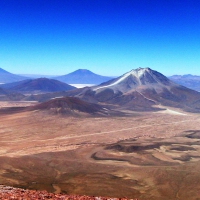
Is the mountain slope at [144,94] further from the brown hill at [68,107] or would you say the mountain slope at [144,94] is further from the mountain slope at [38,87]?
the mountain slope at [38,87]

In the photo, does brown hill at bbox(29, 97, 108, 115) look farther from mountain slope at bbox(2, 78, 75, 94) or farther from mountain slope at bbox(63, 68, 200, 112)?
mountain slope at bbox(2, 78, 75, 94)

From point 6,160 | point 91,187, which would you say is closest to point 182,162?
point 91,187

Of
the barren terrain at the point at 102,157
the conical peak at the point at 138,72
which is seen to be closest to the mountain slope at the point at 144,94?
the conical peak at the point at 138,72

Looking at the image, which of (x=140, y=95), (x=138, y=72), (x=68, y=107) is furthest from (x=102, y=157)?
(x=138, y=72)

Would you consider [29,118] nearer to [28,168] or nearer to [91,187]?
[28,168]

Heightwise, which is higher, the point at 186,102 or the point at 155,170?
the point at 186,102
